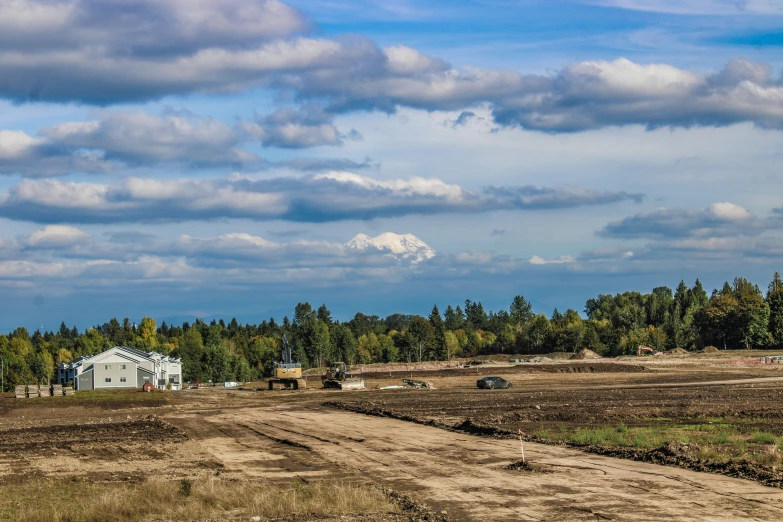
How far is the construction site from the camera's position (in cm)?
Result: 2233

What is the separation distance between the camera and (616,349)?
583 ft

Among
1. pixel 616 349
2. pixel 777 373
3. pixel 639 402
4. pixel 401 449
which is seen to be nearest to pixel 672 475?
pixel 401 449

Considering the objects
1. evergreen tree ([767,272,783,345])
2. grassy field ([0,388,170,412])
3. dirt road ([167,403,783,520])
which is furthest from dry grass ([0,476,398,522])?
evergreen tree ([767,272,783,345])

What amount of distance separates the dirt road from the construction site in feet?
0.24

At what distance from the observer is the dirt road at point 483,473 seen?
21375mm

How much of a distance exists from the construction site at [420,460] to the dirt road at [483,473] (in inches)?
Answer: 2.9

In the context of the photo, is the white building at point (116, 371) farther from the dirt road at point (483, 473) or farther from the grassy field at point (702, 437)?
the grassy field at point (702, 437)

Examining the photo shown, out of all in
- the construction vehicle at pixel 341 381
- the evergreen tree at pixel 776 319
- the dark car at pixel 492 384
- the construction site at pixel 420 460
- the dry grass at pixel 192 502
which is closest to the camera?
the dry grass at pixel 192 502

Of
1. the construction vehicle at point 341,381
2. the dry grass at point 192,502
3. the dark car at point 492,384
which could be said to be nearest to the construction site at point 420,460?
the dry grass at point 192,502

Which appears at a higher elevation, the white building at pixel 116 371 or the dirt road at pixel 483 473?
the white building at pixel 116 371

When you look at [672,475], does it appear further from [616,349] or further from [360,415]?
[616,349]

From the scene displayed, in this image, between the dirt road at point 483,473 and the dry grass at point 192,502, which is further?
the dry grass at point 192,502

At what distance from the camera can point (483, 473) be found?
27953 millimetres

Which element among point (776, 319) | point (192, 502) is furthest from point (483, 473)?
point (776, 319)
